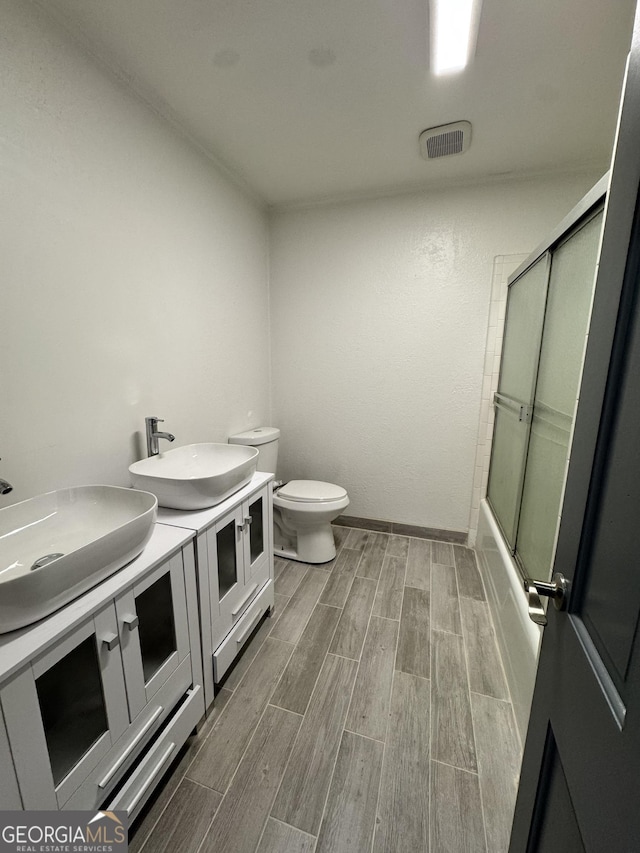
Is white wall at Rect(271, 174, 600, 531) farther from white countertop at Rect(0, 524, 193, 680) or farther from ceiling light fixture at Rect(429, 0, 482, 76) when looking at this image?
white countertop at Rect(0, 524, 193, 680)

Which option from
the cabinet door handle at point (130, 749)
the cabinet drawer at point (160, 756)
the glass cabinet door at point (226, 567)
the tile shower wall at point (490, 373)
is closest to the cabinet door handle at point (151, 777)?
the cabinet drawer at point (160, 756)

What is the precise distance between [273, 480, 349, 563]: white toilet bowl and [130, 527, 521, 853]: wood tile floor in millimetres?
394

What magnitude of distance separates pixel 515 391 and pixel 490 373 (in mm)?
426

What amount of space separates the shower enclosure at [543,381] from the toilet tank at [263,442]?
1.42m

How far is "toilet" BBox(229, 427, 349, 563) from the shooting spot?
6.98 ft

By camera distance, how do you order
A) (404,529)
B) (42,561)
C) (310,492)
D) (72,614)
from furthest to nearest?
(404,529), (310,492), (42,561), (72,614)

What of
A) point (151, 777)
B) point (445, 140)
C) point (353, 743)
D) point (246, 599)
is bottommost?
point (353, 743)

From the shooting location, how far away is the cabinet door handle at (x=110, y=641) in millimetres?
828

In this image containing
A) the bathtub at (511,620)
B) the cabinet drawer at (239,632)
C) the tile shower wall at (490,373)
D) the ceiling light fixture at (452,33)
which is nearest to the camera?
the ceiling light fixture at (452,33)

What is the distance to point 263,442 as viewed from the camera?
7.20 feet

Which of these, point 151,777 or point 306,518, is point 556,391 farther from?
point 151,777

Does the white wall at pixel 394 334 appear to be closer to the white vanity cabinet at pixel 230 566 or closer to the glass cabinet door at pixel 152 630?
the white vanity cabinet at pixel 230 566

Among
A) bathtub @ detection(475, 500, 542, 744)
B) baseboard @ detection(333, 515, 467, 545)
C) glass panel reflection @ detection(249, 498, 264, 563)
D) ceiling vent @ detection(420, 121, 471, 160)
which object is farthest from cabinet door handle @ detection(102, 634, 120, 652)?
ceiling vent @ detection(420, 121, 471, 160)

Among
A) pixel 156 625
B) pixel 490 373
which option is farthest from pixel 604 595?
pixel 490 373
